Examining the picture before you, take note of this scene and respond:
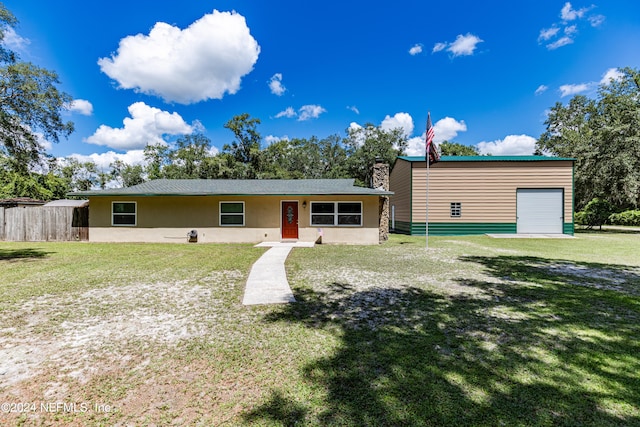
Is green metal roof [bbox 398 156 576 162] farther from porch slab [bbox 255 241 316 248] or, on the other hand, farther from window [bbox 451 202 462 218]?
porch slab [bbox 255 241 316 248]

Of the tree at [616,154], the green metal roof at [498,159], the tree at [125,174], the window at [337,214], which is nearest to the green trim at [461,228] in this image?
the green metal roof at [498,159]

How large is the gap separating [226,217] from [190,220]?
172 centimetres

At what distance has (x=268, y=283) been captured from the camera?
6059mm

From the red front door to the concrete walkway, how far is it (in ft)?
14.4

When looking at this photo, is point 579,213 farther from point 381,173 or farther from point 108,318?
point 108,318

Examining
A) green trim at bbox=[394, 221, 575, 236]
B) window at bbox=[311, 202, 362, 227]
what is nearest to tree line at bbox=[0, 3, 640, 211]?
green trim at bbox=[394, 221, 575, 236]

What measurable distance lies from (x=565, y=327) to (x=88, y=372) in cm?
563

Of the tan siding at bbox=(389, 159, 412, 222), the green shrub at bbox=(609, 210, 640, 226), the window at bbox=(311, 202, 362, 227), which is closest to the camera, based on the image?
the window at bbox=(311, 202, 362, 227)

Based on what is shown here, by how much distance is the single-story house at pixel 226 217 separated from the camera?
1327 centimetres

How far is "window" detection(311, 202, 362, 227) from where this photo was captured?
13258 millimetres

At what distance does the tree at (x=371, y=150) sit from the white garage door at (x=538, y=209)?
1618 centimetres

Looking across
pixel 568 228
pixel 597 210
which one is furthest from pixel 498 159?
pixel 597 210

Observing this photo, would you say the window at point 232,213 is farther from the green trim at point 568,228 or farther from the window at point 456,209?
the green trim at point 568,228

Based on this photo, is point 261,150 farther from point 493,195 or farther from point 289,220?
point 493,195
